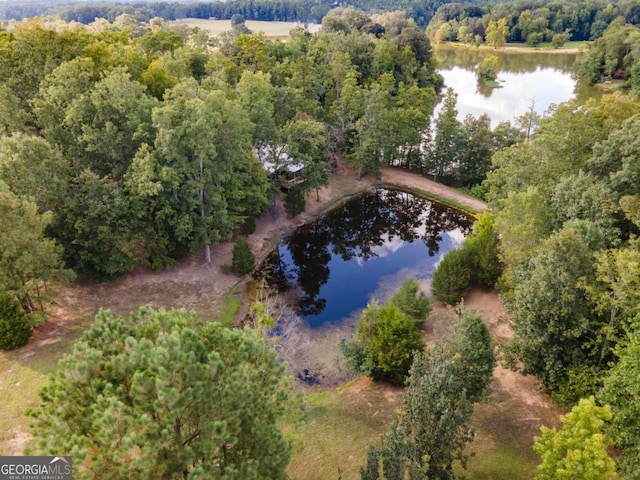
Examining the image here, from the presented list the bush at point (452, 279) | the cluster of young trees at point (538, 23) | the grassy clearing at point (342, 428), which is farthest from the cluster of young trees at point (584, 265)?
the cluster of young trees at point (538, 23)

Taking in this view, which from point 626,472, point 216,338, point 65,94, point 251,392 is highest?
point 65,94

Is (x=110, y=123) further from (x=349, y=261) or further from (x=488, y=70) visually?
(x=488, y=70)

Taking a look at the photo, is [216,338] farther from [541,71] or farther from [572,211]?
[541,71]

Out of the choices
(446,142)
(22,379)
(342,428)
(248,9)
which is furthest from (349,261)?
(248,9)

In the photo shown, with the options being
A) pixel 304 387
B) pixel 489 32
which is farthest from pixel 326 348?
pixel 489 32

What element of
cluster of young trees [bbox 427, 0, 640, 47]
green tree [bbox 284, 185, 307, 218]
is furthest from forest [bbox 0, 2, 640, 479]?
cluster of young trees [bbox 427, 0, 640, 47]
